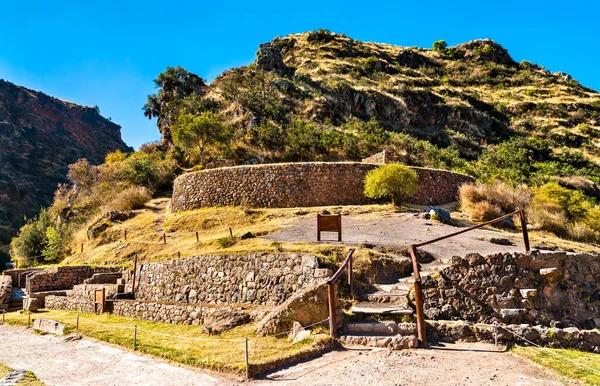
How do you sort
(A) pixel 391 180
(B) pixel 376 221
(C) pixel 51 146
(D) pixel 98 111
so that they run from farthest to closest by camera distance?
1. (D) pixel 98 111
2. (C) pixel 51 146
3. (A) pixel 391 180
4. (B) pixel 376 221

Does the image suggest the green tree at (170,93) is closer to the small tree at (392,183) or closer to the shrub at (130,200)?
the shrub at (130,200)

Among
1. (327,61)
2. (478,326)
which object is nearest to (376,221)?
(478,326)

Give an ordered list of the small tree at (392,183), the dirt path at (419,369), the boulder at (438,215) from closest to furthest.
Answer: the dirt path at (419,369) < the boulder at (438,215) < the small tree at (392,183)

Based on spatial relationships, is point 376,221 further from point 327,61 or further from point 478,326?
point 327,61

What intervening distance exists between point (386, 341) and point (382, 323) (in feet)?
1.75

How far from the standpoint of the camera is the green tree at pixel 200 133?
1262 inches

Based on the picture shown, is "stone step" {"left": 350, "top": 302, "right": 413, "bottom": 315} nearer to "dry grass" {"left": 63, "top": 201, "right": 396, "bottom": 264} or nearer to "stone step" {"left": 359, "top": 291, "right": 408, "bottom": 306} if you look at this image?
"stone step" {"left": 359, "top": 291, "right": 408, "bottom": 306}

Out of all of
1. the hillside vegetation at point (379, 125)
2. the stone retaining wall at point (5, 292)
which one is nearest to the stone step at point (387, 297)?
the hillside vegetation at point (379, 125)

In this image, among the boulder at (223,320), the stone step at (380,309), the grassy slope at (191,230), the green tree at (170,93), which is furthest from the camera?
the green tree at (170,93)

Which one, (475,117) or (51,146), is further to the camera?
(51,146)

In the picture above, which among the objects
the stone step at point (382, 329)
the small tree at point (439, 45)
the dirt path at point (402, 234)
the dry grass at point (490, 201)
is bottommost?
the stone step at point (382, 329)

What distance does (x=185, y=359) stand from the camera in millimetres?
7473

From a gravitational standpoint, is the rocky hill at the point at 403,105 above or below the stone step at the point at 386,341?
above

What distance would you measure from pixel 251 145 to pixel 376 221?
20.8m
